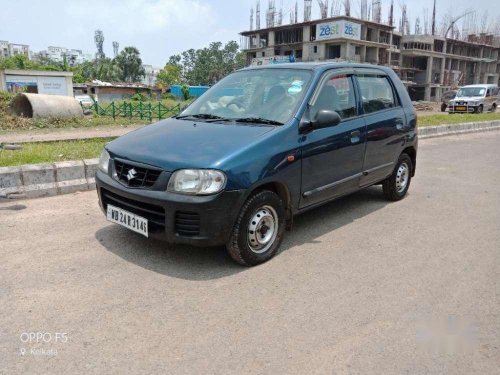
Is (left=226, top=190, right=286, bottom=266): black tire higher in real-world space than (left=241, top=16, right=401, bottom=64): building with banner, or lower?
lower

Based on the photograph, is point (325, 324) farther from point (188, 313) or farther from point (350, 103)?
point (350, 103)

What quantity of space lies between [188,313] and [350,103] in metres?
3.02

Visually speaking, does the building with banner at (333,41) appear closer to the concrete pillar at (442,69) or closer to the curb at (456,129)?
the concrete pillar at (442,69)

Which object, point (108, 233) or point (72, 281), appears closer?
point (72, 281)

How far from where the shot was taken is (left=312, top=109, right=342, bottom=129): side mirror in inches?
160

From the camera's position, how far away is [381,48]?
220ft

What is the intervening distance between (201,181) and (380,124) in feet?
9.03

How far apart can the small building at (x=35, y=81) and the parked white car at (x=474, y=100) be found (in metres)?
27.1

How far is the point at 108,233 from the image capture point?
14.5 ft

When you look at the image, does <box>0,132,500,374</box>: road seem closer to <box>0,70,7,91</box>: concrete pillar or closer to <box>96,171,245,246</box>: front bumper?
<box>96,171,245,246</box>: front bumper

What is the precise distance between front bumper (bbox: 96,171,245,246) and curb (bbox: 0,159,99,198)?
263 centimetres

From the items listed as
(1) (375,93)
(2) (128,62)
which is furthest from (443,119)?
(2) (128,62)

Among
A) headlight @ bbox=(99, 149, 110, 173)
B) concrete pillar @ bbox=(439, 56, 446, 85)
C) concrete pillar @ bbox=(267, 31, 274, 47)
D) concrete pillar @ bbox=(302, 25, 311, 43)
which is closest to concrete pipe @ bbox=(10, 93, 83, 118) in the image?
headlight @ bbox=(99, 149, 110, 173)

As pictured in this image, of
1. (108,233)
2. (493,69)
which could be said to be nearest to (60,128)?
(108,233)
